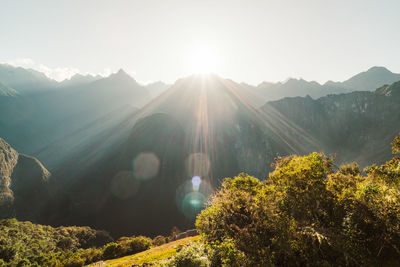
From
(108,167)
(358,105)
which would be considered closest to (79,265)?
(108,167)

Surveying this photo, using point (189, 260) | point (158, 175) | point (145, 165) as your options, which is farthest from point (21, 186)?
point (189, 260)

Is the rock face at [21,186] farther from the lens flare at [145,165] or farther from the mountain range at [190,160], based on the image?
the lens flare at [145,165]

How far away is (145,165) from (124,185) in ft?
94.1

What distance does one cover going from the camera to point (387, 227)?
11.4 meters

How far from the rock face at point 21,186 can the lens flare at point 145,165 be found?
69.7 metres

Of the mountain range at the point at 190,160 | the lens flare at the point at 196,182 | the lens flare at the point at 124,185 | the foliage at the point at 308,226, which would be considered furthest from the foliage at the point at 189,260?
the lens flare at the point at 196,182

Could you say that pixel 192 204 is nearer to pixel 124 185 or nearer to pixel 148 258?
pixel 124 185

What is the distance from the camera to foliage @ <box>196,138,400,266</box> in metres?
10.7

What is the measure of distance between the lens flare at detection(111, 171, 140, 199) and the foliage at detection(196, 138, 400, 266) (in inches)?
5528

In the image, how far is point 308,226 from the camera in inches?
468

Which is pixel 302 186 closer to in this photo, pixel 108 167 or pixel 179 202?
pixel 179 202

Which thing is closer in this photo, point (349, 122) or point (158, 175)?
point (158, 175)

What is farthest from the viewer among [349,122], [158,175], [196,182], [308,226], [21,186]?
[349,122]

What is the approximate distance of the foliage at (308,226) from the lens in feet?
35.1
